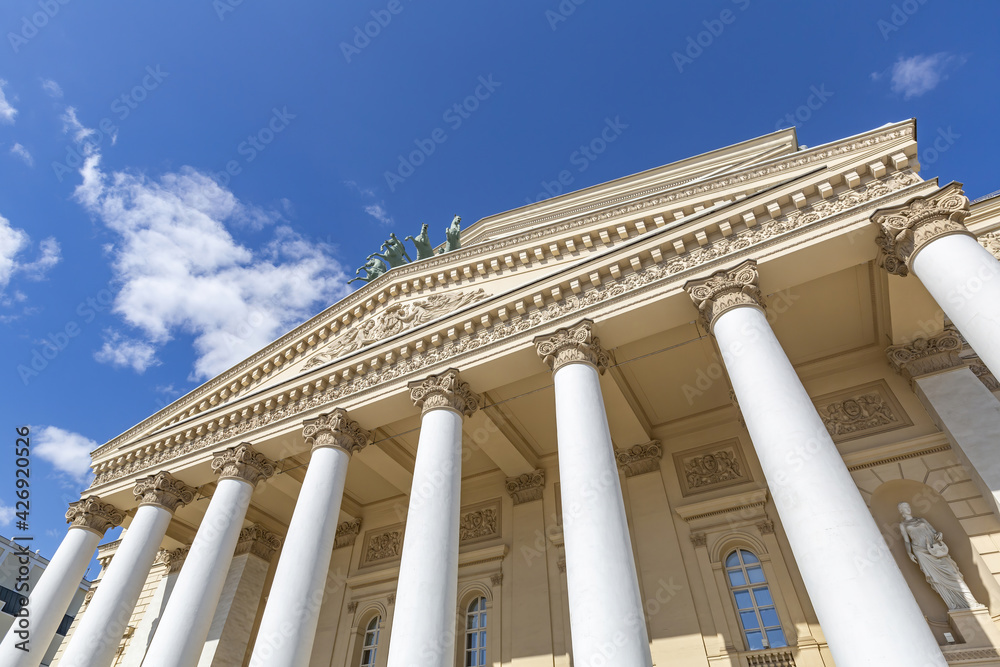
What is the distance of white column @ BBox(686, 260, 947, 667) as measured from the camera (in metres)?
5.32

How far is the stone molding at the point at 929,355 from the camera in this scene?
1053 centimetres

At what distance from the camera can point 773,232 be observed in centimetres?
952

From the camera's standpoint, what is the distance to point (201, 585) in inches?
416

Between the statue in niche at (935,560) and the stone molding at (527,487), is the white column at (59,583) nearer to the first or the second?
the stone molding at (527,487)

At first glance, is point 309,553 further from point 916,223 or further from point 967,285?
point 916,223

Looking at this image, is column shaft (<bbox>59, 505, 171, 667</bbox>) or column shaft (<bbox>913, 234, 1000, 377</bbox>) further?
column shaft (<bbox>59, 505, 171, 667</bbox>)

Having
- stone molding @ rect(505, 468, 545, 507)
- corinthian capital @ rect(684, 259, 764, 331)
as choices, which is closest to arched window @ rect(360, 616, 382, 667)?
stone molding @ rect(505, 468, 545, 507)

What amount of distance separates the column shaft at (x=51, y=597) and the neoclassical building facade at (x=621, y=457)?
0.07 m

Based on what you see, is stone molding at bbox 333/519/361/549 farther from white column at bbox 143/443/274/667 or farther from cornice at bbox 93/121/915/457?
cornice at bbox 93/121/915/457

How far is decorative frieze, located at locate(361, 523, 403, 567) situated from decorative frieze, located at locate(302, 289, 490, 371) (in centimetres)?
538

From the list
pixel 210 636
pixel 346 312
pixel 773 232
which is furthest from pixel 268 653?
pixel 773 232

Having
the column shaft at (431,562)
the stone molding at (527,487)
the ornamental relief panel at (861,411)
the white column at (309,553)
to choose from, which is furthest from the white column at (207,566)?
the ornamental relief panel at (861,411)

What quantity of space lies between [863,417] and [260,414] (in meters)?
13.4

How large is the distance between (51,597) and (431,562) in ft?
34.5
